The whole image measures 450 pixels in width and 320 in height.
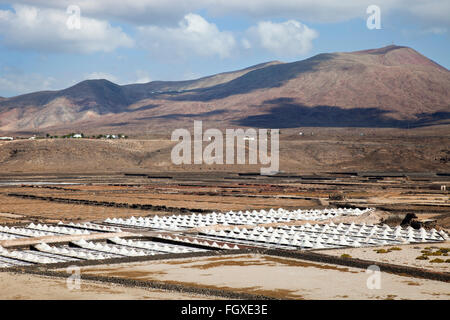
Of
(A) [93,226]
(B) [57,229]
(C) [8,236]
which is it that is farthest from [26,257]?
(A) [93,226]

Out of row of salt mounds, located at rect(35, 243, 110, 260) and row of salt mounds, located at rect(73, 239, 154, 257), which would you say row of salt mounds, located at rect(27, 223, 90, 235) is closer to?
row of salt mounds, located at rect(73, 239, 154, 257)

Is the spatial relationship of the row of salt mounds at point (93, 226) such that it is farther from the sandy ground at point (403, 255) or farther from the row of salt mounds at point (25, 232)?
the sandy ground at point (403, 255)

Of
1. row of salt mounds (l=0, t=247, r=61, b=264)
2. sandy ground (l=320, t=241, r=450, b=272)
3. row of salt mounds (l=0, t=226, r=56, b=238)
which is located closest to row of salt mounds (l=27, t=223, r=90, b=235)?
row of salt mounds (l=0, t=226, r=56, b=238)

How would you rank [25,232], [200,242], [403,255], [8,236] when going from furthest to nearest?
[25,232], [8,236], [200,242], [403,255]

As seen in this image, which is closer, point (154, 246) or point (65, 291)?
point (65, 291)

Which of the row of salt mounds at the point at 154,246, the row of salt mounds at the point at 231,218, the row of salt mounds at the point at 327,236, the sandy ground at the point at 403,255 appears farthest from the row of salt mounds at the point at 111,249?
the sandy ground at the point at 403,255

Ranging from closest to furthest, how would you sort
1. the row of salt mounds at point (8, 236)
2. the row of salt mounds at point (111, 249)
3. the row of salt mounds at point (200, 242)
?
the row of salt mounds at point (111, 249), the row of salt mounds at point (200, 242), the row of salt mounds at point (8, 236)

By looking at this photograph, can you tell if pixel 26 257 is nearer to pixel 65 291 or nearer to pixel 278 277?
pixel 65 291
